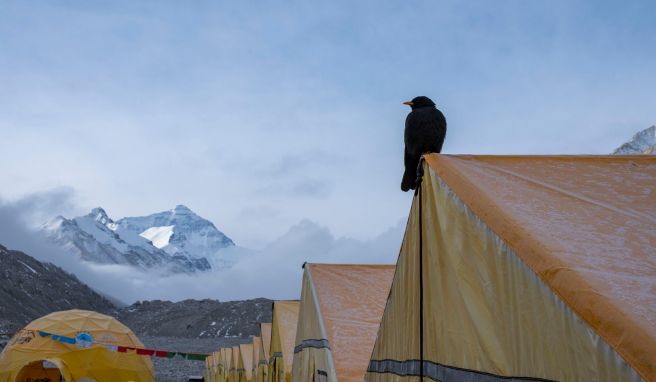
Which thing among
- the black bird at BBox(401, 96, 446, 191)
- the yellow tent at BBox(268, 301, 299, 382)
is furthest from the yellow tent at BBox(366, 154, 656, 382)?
the yellow tent at BBox(268, 301, 299, 382)

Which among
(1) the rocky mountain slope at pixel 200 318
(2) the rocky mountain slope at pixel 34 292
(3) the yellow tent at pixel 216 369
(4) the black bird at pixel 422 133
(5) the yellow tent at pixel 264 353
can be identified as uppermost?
(2) the rocky mountain slope at pixel 34 292

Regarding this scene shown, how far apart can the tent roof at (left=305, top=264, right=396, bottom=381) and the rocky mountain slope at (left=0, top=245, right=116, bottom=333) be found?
116 meters

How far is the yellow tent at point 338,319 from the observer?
289 inches

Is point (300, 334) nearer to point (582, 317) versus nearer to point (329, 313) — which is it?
point (329, 313)

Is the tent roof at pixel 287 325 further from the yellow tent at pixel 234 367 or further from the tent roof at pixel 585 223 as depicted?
the yellow tent at pixel 234 367

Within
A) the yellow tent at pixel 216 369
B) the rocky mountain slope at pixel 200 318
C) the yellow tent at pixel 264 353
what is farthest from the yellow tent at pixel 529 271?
the rocky mountain slope at pixel 200 318

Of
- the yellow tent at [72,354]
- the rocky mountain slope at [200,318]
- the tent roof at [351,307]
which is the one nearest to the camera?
the tent roof at [351,307]

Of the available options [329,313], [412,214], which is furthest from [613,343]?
[329,313]

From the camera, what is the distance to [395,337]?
4719mm

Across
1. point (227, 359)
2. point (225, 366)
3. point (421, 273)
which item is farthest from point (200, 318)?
point (421, 273)

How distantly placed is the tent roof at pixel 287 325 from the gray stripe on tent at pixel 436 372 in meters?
6.26

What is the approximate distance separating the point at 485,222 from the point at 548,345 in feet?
2.52

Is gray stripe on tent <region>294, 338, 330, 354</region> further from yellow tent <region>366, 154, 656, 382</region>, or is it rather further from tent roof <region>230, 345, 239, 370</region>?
tent roof <region>230, 345, 239, 370</region>

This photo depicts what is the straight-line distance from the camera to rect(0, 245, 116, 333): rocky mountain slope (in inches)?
5138
